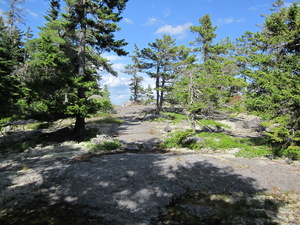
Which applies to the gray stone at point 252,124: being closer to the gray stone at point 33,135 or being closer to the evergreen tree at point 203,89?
the evergreen tree at point 203,89

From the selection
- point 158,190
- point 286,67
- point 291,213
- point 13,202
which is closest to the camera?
→ point 291,213

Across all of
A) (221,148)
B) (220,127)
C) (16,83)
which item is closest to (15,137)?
(16,83)

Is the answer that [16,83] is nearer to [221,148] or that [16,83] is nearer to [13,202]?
[13,202]

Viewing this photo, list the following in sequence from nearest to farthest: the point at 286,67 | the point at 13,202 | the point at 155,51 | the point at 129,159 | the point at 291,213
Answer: the point at 291,213, the point at 13,202, the point at 129,159, the point at 286,67, the point at 155,51

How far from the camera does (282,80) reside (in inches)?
382

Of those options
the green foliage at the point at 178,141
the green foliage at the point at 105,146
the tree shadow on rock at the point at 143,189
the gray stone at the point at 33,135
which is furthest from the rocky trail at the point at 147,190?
the gray stone at the point at 33,135

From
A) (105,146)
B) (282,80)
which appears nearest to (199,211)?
(105,146)

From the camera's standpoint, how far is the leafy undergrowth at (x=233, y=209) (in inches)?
181

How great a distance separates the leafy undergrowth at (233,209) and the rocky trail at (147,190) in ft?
0.09

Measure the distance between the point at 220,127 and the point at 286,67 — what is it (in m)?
10.6

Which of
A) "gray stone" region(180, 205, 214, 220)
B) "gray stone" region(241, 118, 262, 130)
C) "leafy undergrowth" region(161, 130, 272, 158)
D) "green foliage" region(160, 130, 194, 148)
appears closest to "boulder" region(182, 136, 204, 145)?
"leafy undergrowth" region(161, 130, 272, 158)

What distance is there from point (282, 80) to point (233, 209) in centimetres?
857

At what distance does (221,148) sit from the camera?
38.3ft

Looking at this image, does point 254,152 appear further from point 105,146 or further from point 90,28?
point 90,28
